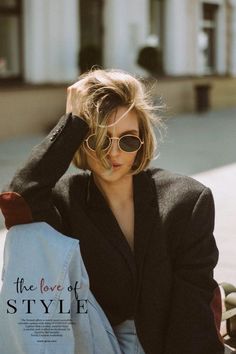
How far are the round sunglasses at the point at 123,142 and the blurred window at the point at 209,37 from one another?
57.6 feet

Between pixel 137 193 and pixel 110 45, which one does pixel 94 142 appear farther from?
pixel 110 45

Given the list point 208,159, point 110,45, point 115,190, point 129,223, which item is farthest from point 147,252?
point 110,45

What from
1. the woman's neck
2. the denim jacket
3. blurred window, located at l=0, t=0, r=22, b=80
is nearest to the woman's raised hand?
the woman's neck

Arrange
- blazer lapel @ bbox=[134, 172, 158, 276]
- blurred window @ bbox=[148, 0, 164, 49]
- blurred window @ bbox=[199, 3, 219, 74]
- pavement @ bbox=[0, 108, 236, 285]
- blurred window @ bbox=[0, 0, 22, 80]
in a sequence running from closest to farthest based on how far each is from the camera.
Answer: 1. blazer lapel @ bbox=[134, 172, 158, 276]
2. pavement @ bbox=[0, 108, 236, 285]
3. blurred window @ bbox=[0, 0, 22, 80]
4. blurred window @ bbox=[148, 0, 164, 49]
5. blurred window @ bbox=[199, 3, 219, 74]

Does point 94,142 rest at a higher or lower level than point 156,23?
lower

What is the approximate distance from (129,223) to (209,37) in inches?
723

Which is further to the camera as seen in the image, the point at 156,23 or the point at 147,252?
the point at 156,23

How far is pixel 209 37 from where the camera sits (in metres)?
19.9

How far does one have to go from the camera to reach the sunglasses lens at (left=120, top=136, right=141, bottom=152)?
212cm

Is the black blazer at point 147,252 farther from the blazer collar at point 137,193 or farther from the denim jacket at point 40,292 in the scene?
the denim jacket at point 40,292

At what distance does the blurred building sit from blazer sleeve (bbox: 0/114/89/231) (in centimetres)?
1032

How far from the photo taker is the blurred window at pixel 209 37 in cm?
1947

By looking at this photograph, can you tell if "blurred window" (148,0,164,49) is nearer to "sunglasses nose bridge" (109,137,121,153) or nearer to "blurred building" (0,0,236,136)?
"blurred building" (0,0,236,136)

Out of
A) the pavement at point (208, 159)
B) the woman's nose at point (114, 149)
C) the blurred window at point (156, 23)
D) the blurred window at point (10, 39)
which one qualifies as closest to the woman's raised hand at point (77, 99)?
the woman's nose at point (114, 149)
